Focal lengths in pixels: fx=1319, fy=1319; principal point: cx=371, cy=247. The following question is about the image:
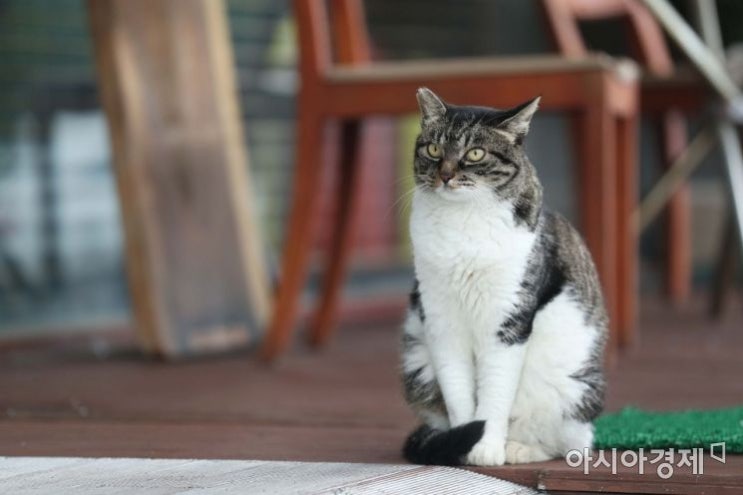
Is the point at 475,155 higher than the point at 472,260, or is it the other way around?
the point at 475,155

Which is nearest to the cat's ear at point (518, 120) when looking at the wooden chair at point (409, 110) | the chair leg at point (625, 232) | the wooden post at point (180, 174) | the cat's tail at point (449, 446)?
the cat's tail at point (449, 446)

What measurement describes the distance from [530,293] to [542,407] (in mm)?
180

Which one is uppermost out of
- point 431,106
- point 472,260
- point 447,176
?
point 431,106

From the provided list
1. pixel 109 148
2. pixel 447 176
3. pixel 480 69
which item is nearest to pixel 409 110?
pixel 480 69

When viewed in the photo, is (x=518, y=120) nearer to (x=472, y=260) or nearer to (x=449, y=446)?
(x=472, y=260)

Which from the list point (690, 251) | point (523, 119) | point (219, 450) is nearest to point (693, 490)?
point (523, 119)

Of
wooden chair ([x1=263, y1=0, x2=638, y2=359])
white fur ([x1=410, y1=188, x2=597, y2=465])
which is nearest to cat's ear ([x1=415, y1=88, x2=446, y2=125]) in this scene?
white fur ([x1=410, y1=188, x2=597, y2=465])

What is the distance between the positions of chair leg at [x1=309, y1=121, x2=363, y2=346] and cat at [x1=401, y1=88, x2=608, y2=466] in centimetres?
137

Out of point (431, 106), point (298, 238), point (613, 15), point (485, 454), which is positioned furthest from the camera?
point (613, 15)

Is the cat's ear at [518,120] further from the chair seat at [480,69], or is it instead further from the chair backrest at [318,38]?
the chair backrest at [318,38]

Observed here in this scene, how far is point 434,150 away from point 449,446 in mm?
446

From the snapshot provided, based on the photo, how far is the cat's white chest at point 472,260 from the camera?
196 centimetres

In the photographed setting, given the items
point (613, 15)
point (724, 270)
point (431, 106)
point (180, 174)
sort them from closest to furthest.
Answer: point (431, 106), point (180, 174), point (724, 270), point (613, 15)

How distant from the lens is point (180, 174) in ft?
11.2
